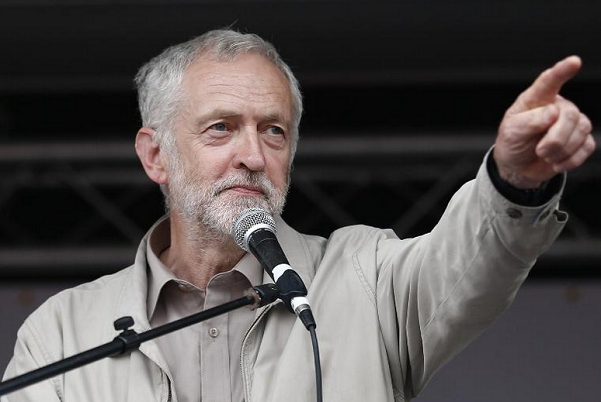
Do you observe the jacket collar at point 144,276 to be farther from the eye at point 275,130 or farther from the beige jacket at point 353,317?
the eye at point 275,130

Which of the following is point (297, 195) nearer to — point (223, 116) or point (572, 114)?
point (223, 116)

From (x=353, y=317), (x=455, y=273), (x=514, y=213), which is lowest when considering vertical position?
(x=353, y=317)

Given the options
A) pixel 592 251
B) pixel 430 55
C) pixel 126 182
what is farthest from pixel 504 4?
pixel 126 182

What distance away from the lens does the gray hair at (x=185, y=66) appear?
2.71 meters

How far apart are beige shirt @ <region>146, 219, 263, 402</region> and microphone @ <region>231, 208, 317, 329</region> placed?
1.19 feet

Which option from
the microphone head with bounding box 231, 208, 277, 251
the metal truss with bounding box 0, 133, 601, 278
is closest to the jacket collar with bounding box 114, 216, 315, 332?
the microphone head with bounding box 231, 208, 277, 251

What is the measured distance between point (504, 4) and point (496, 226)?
101 inches

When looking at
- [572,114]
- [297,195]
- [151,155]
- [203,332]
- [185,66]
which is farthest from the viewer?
[297,195]

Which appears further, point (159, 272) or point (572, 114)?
point (159, 272)

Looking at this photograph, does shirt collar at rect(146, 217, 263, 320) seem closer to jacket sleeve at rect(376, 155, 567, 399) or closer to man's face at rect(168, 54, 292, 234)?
man's face at rect(168, 54, 292, 234)

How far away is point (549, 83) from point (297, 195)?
3669 millimetres

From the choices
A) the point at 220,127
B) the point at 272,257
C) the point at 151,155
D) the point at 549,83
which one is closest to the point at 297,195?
the point at 151,155

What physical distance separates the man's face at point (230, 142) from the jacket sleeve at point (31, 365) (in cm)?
43

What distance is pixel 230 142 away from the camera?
2562mm
